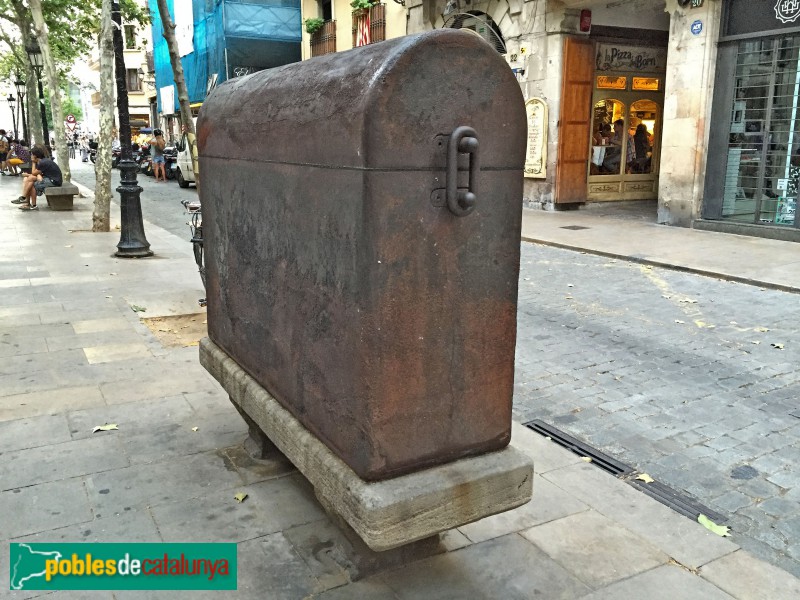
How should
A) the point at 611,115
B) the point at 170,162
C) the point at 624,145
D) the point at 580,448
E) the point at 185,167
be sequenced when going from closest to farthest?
the point at 580,448 < the point at 611,115 < the point at 624,145 < the point at 185,167 < the point at 170,162

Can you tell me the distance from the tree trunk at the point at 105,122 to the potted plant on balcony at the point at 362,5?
1169cm

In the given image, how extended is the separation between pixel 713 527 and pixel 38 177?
61.5 ft

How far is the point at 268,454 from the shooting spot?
13.0 feet

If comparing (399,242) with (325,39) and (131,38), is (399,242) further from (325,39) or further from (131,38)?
(325,39)

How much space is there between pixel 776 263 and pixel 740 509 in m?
7.61

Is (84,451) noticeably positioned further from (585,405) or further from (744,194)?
(744,194)

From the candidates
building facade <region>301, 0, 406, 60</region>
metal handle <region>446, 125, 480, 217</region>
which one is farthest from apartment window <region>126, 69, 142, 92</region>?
metal handle <region>446, 125, 480, 217</region>

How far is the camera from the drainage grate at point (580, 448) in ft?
13.6

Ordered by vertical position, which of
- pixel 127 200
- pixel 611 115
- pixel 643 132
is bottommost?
pixel 127 200

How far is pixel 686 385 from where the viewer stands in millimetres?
5484

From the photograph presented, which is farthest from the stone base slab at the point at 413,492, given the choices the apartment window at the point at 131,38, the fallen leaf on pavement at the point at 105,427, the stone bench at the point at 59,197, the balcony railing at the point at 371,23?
the balcony railing at the point at 371,23

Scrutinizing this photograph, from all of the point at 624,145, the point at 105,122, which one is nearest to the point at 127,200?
the point at 105,122

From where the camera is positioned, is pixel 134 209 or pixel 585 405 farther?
pixel 134 209

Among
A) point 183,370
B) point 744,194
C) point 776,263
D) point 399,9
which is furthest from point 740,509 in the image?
point 399,9
